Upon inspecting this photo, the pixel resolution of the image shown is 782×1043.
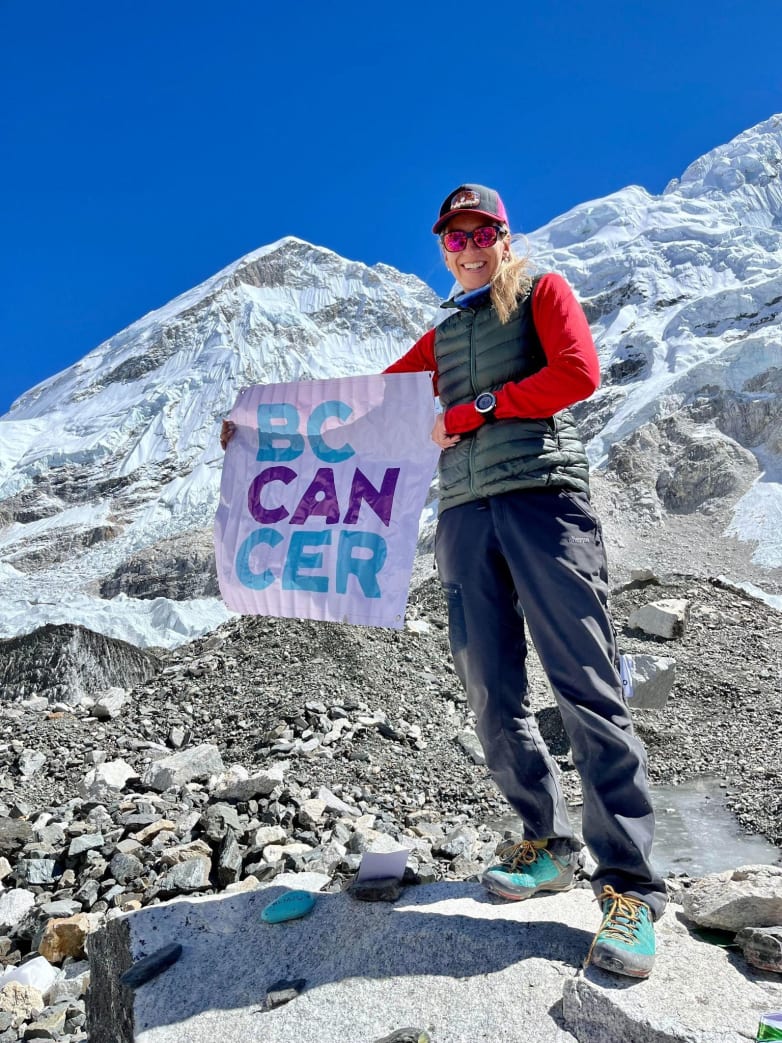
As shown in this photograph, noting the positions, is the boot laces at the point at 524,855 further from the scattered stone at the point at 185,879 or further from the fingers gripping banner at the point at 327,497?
the scattered stone at the point at 185,879

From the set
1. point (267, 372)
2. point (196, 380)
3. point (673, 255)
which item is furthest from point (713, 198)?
point (196, 380)

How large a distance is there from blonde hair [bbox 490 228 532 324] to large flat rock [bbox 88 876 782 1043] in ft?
5.97

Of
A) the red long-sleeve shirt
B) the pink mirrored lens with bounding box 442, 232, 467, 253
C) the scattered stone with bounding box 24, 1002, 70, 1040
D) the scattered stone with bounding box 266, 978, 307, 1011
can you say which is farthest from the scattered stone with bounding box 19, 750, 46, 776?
the pink mirrored lens with bounding box 442, 232, 467, 253

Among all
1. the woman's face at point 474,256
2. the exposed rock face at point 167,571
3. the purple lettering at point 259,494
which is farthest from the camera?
the exposed rock face at point 167,571

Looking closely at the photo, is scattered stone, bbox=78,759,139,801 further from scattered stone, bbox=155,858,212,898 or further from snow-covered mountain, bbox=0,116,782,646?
snow-covered mountain, bbox=0,116,782,646

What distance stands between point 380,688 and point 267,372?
9576cm

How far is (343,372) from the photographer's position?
4136 inches

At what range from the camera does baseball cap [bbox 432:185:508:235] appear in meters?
2.52

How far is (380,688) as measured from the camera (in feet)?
25.3

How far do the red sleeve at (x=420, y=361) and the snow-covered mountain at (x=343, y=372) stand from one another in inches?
374

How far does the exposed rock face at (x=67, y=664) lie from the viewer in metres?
8.08

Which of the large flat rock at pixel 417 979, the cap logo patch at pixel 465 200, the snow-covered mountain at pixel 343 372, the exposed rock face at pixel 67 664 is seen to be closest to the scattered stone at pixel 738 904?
the large flat rock at pixel 417 979

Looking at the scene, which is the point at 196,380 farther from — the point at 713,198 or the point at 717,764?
the point at 717,764

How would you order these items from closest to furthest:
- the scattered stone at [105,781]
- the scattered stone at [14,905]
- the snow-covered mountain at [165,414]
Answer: the scattered stone at [14,905], the scattered stone at [105,781], the snow-covered mountain at [165,414]
